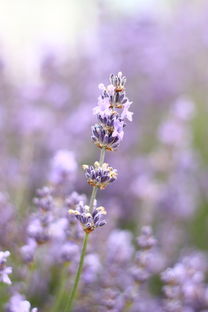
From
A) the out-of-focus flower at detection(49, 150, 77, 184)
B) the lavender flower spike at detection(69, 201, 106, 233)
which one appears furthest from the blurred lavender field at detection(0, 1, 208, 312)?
the lavender flower spike at detection(69, 201, 106, 233)

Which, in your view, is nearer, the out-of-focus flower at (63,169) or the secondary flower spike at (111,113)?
the secondary flower spike at (111,113)

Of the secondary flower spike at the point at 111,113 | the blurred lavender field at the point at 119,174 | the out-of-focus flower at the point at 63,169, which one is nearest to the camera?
the secondary flower spike at the point at 111,113

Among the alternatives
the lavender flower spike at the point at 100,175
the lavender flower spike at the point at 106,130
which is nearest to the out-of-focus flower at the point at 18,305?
the lavender flower spike at the point at 106,130

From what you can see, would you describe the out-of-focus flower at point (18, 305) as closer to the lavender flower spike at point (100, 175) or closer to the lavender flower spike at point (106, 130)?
the lavender flower spike at point (106, 130)

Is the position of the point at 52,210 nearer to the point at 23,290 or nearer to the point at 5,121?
the point at 23,290

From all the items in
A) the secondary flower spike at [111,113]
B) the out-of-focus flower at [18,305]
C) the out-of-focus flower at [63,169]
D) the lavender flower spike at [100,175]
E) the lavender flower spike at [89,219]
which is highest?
the out-of-focus flower at [63,169]

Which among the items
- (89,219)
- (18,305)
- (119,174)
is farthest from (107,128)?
(119,174)

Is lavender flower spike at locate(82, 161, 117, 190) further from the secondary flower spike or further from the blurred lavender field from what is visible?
the blurred lavender field

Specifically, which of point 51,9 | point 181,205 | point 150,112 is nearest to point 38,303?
point 181,205

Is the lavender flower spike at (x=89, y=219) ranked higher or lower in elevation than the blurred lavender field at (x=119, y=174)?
lower
